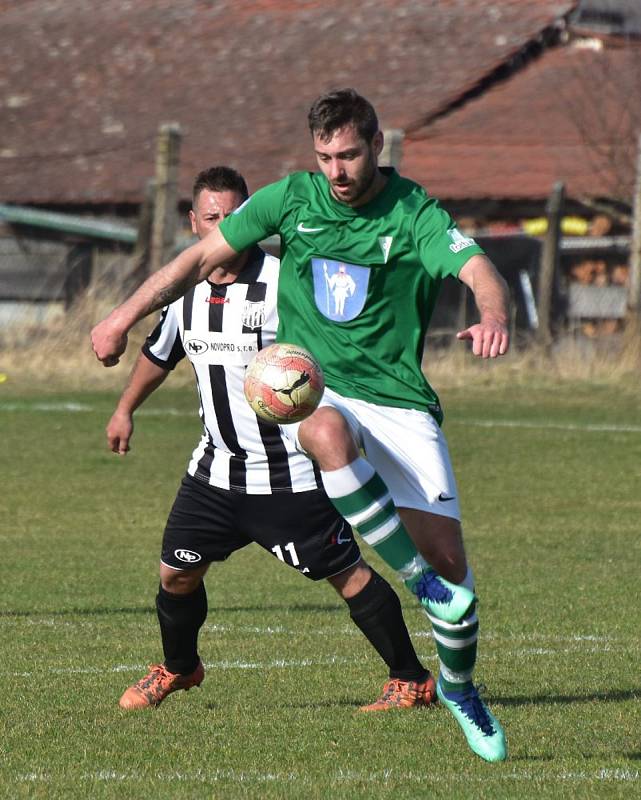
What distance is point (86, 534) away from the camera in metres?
11.6

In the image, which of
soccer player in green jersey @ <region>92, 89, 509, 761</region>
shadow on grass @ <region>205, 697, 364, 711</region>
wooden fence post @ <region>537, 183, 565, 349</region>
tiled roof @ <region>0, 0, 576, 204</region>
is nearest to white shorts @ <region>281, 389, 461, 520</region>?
soccer player in green jersey @ <region>92, 89, 509, 761</region>

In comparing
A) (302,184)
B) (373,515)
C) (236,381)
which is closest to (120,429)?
(236,381)

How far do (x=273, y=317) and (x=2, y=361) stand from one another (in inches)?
549

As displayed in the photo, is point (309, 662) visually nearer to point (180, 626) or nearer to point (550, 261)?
point (180, 626)

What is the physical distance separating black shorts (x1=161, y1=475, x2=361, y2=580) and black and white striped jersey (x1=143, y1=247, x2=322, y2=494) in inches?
1.9

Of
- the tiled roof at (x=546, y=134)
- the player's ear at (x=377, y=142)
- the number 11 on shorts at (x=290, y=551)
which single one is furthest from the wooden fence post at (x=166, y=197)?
the player's ear at (x=377, y=142)

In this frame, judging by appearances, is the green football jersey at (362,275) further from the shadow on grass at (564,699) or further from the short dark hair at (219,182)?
the shadow on grass at (564,699)

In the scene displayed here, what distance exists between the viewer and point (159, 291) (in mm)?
5969

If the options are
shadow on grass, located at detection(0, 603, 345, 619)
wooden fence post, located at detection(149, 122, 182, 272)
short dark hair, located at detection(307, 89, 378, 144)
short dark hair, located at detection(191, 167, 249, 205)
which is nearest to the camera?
short dark hair, located at detection(307, 89, 378, 144)

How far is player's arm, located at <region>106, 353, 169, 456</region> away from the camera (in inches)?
269

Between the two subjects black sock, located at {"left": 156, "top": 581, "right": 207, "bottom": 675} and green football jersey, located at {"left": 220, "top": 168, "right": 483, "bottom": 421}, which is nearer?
green football jersey, located at {"left": 220, "top": 168, "right": 483, "bottom": 421}

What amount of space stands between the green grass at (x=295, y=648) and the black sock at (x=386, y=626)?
223 millimetres

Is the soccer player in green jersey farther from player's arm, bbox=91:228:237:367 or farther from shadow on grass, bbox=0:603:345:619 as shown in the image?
shadow on grass, bbox=0:603:345:619

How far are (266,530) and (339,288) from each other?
1.06 metres
